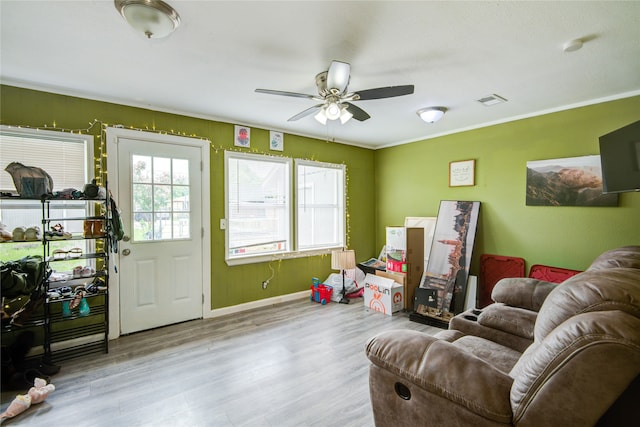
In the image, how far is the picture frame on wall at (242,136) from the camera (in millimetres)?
3809

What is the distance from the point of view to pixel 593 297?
43.8 inches

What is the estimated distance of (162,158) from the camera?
3318 millimetres

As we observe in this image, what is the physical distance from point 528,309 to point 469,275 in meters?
1.65

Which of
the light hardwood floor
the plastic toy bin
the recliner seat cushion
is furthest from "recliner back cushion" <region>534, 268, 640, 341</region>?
the plastic toy bin

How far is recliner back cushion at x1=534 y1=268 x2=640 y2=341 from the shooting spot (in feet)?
3.37

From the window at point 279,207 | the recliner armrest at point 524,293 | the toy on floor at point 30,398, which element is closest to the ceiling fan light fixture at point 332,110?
the window at point 279,207

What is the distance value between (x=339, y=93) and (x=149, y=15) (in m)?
1.28

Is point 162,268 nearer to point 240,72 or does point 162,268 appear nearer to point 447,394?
point 240,72

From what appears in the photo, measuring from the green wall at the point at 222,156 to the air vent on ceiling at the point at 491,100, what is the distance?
7.61ft

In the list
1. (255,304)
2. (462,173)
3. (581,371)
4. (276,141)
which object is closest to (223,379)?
(255,304)

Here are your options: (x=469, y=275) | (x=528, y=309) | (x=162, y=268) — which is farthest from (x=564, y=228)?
(x=162, y=268)

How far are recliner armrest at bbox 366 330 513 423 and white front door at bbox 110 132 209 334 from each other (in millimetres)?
2753

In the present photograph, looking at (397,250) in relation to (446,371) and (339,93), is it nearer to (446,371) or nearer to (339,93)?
(339,93)

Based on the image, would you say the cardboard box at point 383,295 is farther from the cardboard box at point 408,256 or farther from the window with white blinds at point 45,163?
the window with white blinds at point 45,163
